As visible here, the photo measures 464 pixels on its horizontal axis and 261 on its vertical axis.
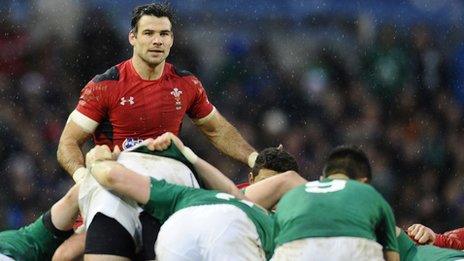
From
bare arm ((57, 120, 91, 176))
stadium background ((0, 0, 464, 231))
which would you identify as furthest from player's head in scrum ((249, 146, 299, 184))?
stadium background ((0, 0, 464, 231))

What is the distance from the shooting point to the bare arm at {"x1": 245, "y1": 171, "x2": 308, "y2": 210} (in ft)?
15.9

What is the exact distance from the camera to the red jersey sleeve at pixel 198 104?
19.4ft

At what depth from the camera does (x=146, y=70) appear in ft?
18.8

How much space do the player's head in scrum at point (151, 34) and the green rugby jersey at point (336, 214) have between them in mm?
1965

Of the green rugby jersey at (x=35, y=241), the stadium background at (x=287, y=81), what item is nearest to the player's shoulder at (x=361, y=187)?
the green rugby jersey at (x=35, y=241)

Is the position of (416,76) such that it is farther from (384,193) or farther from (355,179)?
(355,179)

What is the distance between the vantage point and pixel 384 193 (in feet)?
27.8

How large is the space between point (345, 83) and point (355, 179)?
15.9 feet

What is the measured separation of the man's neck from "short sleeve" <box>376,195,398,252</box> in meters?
2.23

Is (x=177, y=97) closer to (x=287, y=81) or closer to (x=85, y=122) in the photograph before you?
(x=85, y=122)

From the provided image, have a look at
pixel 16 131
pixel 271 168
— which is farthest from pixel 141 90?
pixel 16 131

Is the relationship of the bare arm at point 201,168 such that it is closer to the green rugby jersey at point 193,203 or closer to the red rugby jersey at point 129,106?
the green rugby jersey at point 193,203

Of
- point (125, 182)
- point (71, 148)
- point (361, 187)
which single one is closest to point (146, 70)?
point (71, 148)

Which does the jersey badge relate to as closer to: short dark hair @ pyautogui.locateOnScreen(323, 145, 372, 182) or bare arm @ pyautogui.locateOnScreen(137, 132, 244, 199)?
bare arm @ pyautogui.locateOnScreen(137, 132, 244, 199)
